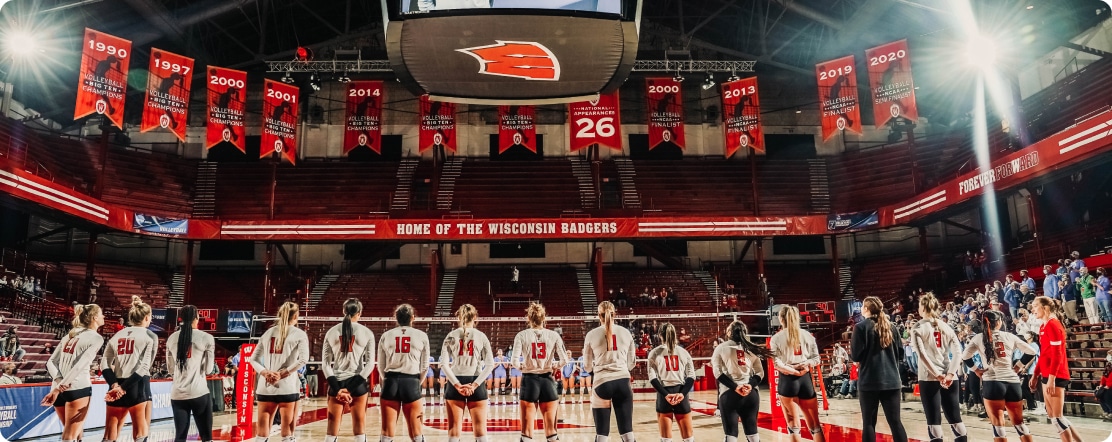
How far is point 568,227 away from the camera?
82.2 feet

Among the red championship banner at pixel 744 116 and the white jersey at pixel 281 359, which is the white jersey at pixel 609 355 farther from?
the red championship banner at pixel 744 116

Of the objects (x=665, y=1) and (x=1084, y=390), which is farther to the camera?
(x=665, y=1)

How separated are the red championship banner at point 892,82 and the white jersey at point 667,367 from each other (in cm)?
1918

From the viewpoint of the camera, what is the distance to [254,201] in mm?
29578

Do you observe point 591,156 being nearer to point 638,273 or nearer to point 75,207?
point 638,273

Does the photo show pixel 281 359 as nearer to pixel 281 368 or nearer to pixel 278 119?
pixel 281 368

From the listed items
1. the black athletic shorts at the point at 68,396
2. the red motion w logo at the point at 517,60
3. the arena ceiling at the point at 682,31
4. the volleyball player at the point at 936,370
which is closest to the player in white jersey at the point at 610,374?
the volleyball player at the point at 936,370

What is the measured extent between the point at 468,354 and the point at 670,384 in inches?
82.7

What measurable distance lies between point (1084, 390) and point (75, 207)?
1051 inches

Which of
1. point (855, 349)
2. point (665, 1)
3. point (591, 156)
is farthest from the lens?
point (591, 156)

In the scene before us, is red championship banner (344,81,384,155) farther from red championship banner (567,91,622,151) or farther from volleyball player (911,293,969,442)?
volleyball player (911,293,969,442)

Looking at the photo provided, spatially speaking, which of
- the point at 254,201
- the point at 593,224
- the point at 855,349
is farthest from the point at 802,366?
the point at 254,201

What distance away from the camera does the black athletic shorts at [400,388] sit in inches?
272

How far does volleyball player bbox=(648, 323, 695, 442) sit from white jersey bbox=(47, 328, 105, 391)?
17.9 feet
